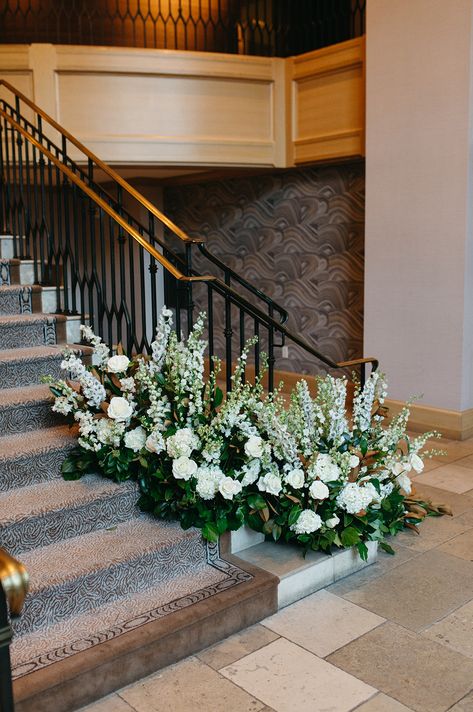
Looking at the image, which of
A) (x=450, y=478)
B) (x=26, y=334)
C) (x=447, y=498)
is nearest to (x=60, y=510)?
(x=26, y=334)

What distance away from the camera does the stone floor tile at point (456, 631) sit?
9.00 ft

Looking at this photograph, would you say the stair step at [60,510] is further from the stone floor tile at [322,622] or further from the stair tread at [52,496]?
the stone floor tile at [322,622]

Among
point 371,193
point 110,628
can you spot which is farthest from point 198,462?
point 371,193

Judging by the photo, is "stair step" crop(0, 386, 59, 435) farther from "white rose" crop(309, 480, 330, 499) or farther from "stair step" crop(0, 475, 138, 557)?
"white rose" crop(309, 480, 330, 499)

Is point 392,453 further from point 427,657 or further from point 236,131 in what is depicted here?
point 236,131

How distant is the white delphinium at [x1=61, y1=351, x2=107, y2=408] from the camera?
10.5 feet

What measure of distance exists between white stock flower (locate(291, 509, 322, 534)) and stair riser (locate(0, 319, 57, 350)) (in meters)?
1.95

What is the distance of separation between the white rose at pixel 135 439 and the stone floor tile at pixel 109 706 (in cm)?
106

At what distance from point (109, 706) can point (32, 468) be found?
1156mm

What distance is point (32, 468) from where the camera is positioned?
3.19 m

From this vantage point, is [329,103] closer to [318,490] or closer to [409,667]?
[318,490]

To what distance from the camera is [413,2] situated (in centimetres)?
540

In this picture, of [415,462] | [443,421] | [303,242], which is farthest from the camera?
[303,242]

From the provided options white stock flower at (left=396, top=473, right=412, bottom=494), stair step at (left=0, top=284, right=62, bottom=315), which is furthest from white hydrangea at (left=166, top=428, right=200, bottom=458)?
stair step at (left=0, top=284, right=62, bottom=315)
